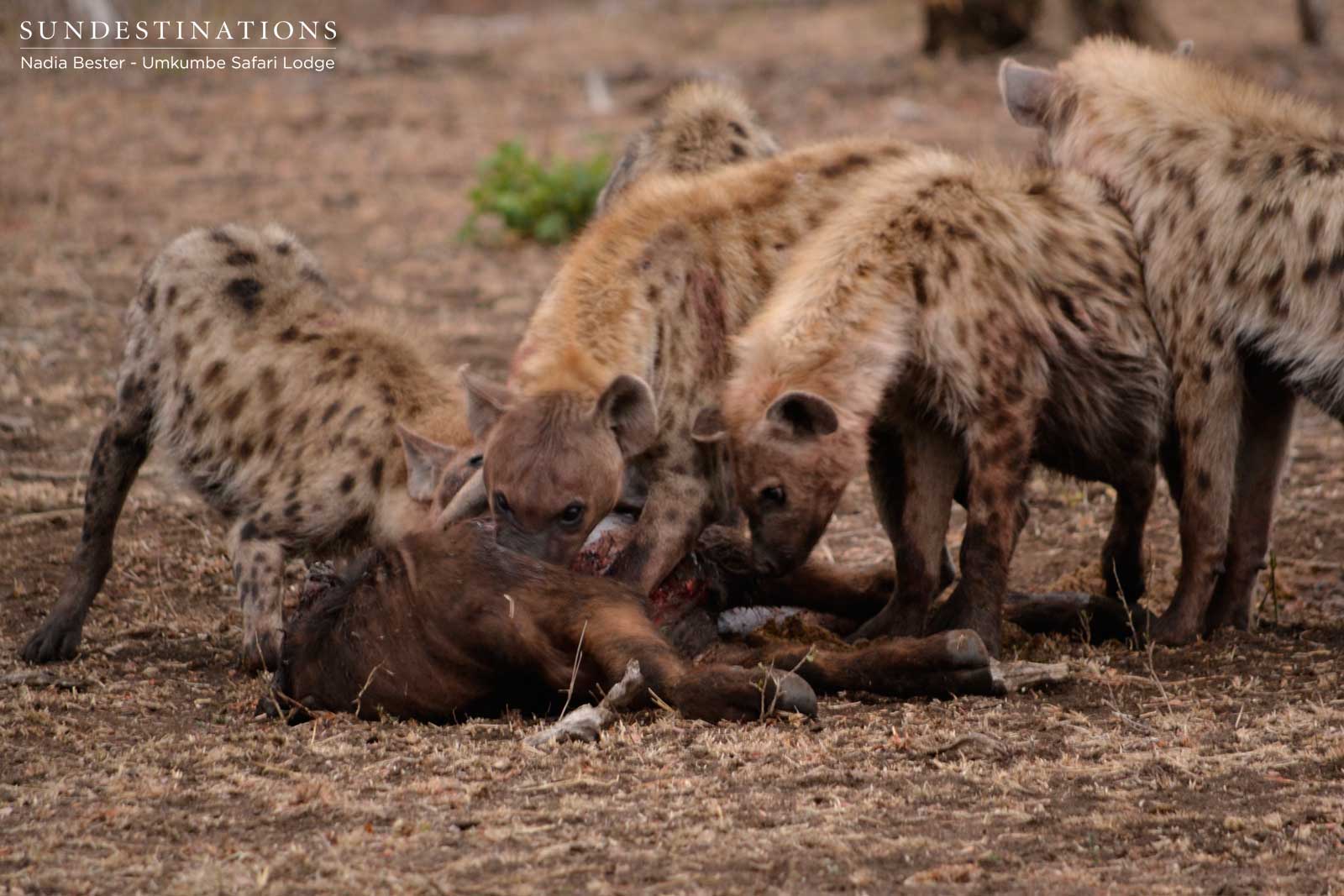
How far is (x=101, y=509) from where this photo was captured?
173 inches

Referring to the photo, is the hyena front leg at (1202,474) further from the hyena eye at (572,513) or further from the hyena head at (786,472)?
the hyena eye at (572,513)

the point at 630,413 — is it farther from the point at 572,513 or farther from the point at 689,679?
the point at 689,679

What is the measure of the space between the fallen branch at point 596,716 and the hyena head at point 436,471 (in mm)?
705

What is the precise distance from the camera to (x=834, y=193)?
4.21 m

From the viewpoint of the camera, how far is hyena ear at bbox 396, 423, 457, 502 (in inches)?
154

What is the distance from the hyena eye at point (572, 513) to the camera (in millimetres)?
3562

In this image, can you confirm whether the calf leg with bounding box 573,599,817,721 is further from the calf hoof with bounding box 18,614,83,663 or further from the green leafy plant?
the green leafy plant

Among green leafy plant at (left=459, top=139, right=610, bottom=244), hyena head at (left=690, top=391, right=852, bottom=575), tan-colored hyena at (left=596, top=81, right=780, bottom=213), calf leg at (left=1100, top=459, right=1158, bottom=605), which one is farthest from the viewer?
green leafy plant at (left=459, top=139, right=610, bottom=244)

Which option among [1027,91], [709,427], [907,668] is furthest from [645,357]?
[1027,91]

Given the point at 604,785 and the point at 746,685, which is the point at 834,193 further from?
the point at 604,785

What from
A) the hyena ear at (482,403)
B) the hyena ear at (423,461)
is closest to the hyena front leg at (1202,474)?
the hyena ear at (482,403)

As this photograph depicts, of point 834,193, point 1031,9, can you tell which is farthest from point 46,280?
point 1031,9

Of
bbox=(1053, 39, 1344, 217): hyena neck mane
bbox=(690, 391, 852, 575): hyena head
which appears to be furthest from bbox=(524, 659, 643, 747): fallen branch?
bbox=(1053, 39, 1344, 217): hyena neck mane

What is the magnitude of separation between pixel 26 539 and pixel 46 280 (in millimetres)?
3006
